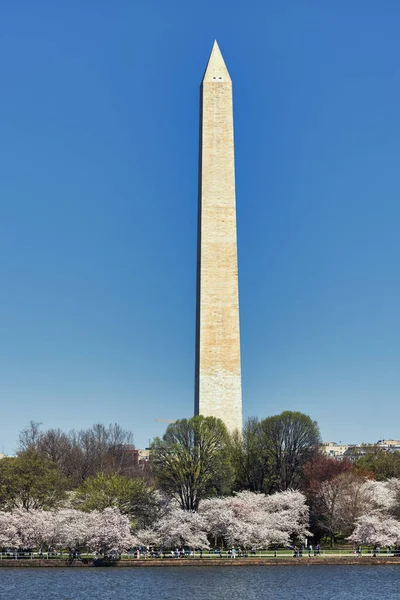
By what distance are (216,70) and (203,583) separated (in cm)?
3822

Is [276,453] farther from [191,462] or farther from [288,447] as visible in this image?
[191,462]

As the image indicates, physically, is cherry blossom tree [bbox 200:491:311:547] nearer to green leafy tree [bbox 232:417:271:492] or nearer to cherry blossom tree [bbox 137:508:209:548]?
cherry blossom tree [bbox 137:508:209:548]

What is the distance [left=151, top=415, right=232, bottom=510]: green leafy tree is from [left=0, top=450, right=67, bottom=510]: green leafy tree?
21.0 feet

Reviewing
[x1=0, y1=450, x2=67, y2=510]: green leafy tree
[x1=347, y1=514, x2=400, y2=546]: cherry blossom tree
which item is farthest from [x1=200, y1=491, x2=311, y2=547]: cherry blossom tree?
[x1=0, y1=450, x2=67, y2=510]: green leafy tree

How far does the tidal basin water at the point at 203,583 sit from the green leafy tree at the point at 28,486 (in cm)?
937

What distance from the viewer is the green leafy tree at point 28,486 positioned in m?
60.2

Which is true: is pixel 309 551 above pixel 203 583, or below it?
above

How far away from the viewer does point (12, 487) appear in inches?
2371

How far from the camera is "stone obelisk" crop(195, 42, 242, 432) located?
65.1 m

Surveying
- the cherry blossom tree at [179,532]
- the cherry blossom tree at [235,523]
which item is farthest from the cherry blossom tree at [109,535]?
the cherry blossom tree at [235,523]

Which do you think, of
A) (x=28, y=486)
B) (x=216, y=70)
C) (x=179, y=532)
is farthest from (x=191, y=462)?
(x=216, y=70)

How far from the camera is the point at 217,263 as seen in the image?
6694 cm

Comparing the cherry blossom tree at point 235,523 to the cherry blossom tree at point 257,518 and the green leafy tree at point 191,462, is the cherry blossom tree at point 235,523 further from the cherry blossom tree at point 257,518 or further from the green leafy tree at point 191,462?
the green leafy tree at point 191,462

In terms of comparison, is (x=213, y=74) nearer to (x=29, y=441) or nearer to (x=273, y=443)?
(x=273, y=443)
